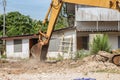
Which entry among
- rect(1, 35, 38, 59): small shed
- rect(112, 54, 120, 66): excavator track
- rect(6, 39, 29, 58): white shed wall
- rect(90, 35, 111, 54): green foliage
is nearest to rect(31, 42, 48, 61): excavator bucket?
rect(112, 54, 120, 66): excavator track

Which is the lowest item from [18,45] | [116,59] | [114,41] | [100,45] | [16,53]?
[16,53]

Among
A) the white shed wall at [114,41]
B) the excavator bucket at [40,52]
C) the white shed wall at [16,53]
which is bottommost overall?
the white shed wall at [16,53]

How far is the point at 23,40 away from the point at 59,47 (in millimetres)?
4281

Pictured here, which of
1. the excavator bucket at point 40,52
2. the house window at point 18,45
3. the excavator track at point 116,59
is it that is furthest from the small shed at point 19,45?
the excavator track at point 116,59

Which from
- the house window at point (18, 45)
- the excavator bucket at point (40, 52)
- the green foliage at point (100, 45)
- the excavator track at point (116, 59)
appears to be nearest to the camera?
the excavator track at point (116, 59)

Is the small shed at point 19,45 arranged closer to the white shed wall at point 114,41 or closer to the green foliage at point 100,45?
the white shed wall at point 114,41

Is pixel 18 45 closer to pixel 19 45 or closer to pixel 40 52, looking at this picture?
pixel 19 45

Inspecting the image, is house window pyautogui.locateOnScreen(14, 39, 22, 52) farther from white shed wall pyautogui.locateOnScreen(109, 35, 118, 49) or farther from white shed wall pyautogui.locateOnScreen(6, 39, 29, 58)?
white shed wall pyautogui.locateOnScreen(109, 35, 118, 49)

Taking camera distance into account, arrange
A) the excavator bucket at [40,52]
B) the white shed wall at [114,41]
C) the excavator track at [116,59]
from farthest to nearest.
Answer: the white shed wall at [114,41]
the excavator bucket at [40,52]
the excavator track at [116,59]

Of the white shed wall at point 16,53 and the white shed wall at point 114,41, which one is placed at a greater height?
the white shed wall at point 114,41

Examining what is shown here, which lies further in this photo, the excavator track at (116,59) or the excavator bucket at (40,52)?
→ the excavator bucket at (40,52)

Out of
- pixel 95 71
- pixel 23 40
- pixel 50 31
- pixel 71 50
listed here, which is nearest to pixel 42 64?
pixel 50 31

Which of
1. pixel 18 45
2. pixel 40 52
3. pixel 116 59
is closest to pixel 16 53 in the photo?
pixel 18 45

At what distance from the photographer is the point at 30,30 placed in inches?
2276
